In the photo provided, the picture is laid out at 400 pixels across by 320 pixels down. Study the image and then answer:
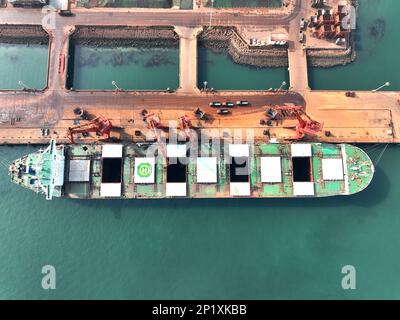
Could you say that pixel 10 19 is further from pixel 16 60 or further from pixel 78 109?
pixel 78 109

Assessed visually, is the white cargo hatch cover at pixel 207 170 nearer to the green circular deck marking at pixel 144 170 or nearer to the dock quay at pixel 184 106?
the dock quay at pixel 184 106

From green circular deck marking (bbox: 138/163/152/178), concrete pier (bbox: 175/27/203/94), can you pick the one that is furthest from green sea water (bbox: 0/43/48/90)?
concrete pier (bbox: 175/27/203/94)

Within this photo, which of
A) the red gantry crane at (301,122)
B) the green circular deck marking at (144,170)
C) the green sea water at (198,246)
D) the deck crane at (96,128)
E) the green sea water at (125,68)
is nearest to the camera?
the green sea water at (198,246)

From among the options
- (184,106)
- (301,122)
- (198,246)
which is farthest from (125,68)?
(198,246)

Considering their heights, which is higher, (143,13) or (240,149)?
(143,13)

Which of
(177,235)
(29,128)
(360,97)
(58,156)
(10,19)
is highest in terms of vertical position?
(10,19)

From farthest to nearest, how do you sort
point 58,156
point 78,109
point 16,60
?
1. point 16,60
2. point 78,109
3. point 58,156

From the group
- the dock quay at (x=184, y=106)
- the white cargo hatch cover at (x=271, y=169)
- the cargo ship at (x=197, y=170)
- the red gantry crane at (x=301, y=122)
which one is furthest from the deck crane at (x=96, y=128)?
the red gantry crane at (x=301, y=122)

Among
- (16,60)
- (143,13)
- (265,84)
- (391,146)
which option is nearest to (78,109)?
(16,60)
